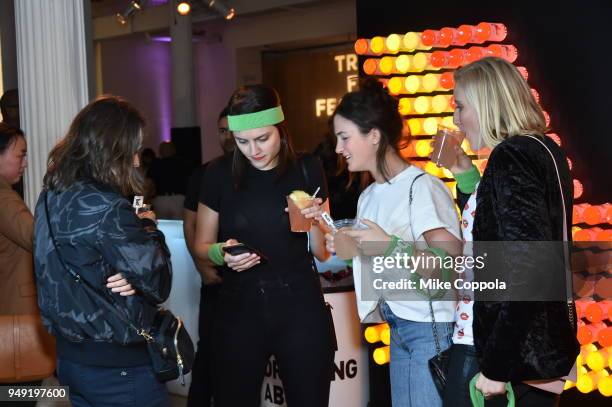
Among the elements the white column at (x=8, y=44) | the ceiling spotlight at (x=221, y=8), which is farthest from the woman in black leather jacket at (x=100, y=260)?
the ceiling spotlight at (x=221, y=8)

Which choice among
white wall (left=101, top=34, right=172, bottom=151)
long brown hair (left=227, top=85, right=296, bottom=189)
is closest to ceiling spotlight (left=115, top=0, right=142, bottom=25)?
white wall (left=101, top=34, right=172, bottom=151)

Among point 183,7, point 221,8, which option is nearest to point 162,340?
point 183,7

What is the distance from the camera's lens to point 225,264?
111 inches

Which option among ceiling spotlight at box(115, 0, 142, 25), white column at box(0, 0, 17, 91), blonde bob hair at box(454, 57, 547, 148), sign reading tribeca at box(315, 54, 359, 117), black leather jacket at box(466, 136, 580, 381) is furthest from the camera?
sign reading tribeca at box(315, 54, 359, 117)

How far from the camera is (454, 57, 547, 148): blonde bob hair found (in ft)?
6.36

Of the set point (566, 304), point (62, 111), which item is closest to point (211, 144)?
point (62, 111)

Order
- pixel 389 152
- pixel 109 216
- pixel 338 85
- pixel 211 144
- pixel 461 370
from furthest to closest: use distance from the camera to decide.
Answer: pixel 211 144
pixel 338 85
pixel 389 152
pixel 109 216
pixel 461 370

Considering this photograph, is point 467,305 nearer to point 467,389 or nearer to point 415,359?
point 467,389

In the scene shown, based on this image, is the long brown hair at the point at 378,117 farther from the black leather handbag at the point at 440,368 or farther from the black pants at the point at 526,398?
the black pants at the point at 526,398

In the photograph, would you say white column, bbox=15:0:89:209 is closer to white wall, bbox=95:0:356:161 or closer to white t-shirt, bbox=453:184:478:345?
white t-shirt, bbox=453:184:478:345

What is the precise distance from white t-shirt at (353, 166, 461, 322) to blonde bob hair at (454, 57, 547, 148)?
0.51 metres

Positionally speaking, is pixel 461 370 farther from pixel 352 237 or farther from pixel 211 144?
pixel 211 144

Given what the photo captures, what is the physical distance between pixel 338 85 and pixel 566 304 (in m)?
11.4

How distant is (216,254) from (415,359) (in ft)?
2.62
